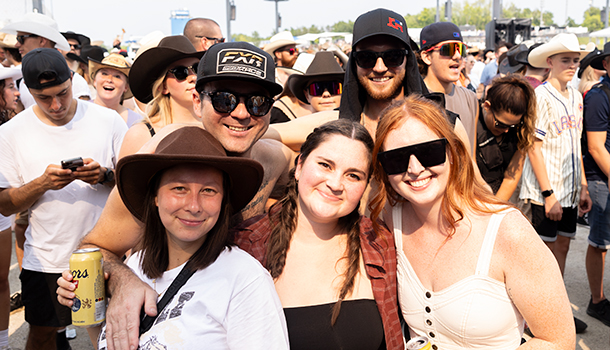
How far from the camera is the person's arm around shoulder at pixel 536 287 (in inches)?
74.4

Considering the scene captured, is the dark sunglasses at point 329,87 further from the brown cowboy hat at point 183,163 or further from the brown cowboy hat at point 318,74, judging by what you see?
the brown cowboy hat at point 183,163

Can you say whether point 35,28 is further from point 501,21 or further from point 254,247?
point 501,21

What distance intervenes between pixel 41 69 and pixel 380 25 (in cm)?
247

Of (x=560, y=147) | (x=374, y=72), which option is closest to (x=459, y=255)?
(x=374, y=72)

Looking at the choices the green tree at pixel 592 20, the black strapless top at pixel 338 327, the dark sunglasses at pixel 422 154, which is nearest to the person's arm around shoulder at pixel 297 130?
the dark sunglasses at pixel 422 154

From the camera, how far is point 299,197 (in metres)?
2.47

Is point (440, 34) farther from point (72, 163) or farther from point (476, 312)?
point (72, 163)

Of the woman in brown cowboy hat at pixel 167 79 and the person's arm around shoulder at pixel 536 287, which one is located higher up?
the woman in brown cowboy hat at pixel 167 79

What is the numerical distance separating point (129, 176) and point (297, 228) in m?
0.91

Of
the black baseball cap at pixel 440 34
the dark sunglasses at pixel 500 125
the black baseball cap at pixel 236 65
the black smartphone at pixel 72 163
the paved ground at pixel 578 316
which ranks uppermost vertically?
the black baseball cap at pixel 440 34

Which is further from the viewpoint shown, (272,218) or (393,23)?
(393,23)

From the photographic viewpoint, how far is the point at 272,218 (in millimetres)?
2465

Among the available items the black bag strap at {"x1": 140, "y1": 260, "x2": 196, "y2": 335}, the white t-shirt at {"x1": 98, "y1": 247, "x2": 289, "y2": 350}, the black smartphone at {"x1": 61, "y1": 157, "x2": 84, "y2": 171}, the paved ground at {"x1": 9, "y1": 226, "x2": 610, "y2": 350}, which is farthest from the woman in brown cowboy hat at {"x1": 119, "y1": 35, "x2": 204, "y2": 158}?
the paved ground at {"x1": 9, "y1": 226, "x2": 610, "y2": 350}

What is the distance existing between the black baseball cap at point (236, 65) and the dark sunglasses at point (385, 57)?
98 centimetres
